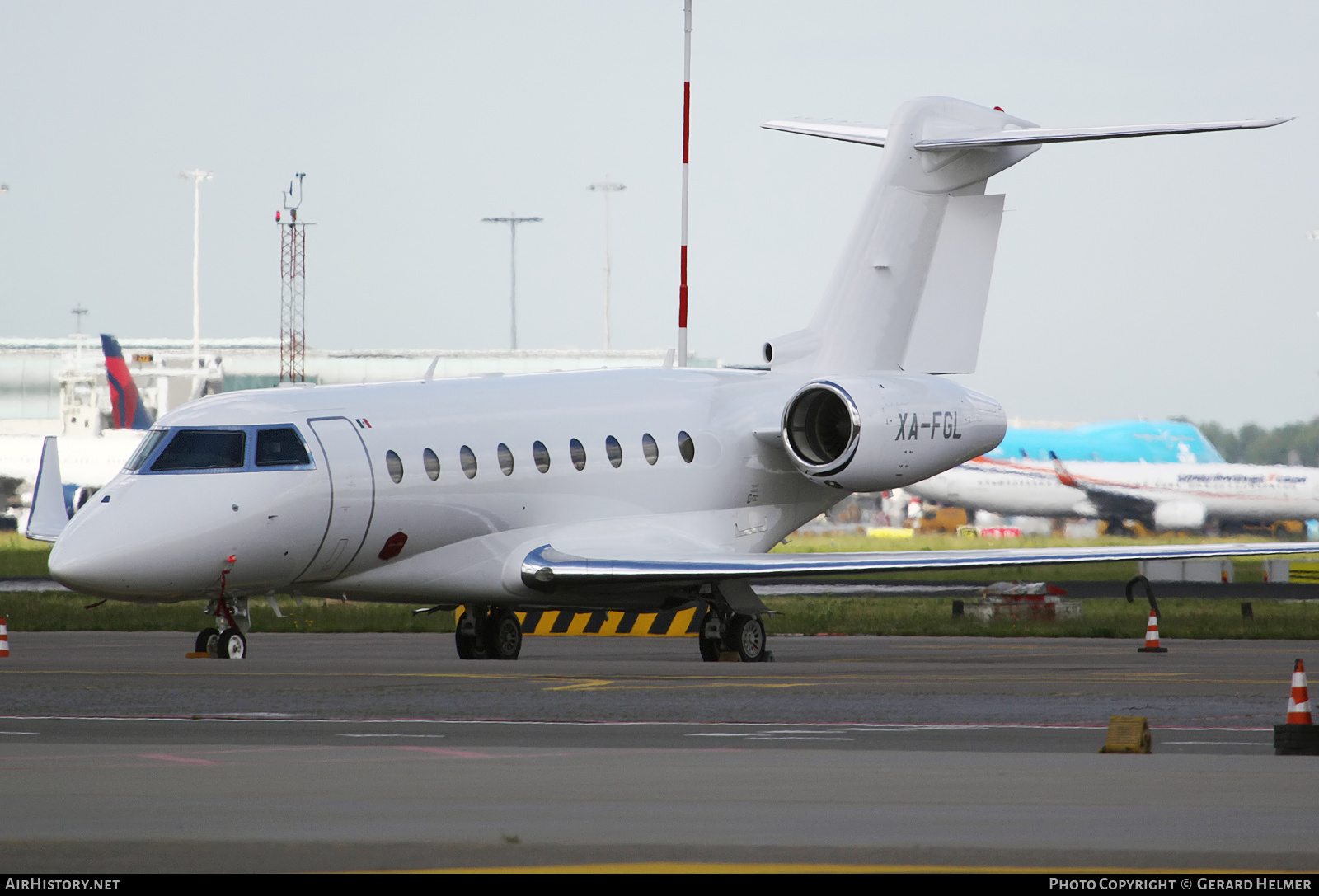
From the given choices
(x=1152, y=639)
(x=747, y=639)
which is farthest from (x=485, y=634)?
(x=1152, y=639)

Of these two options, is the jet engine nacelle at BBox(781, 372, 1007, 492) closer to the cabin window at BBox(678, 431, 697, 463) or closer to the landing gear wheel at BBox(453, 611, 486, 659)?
the cabin window at BBox(678, 431, 697, 463)

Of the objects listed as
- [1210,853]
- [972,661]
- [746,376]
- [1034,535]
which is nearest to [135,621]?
[746,376]

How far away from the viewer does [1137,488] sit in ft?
239

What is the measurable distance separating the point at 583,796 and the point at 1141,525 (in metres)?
67.7

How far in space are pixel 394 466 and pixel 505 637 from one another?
9.96ft

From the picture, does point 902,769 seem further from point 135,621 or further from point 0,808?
point 135,621

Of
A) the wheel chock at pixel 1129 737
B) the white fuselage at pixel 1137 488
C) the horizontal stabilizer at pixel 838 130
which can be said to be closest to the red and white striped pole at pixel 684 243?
the horizontal stabilizer at pixel 838 130

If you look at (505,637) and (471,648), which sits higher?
(505,637)

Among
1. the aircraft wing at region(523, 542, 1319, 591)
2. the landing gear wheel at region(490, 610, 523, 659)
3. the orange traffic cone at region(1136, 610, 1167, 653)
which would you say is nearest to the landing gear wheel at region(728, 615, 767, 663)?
the aircraft wing at region(523, 542, 1319, 591)

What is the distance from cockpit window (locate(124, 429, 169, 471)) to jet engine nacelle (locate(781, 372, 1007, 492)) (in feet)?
28.7

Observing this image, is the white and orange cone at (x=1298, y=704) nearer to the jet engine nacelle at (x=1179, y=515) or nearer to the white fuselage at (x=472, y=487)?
the white fuselage at (x=472, y=487)

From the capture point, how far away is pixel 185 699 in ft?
52.7

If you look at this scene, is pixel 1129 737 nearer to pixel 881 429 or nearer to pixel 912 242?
pixel 881 429
